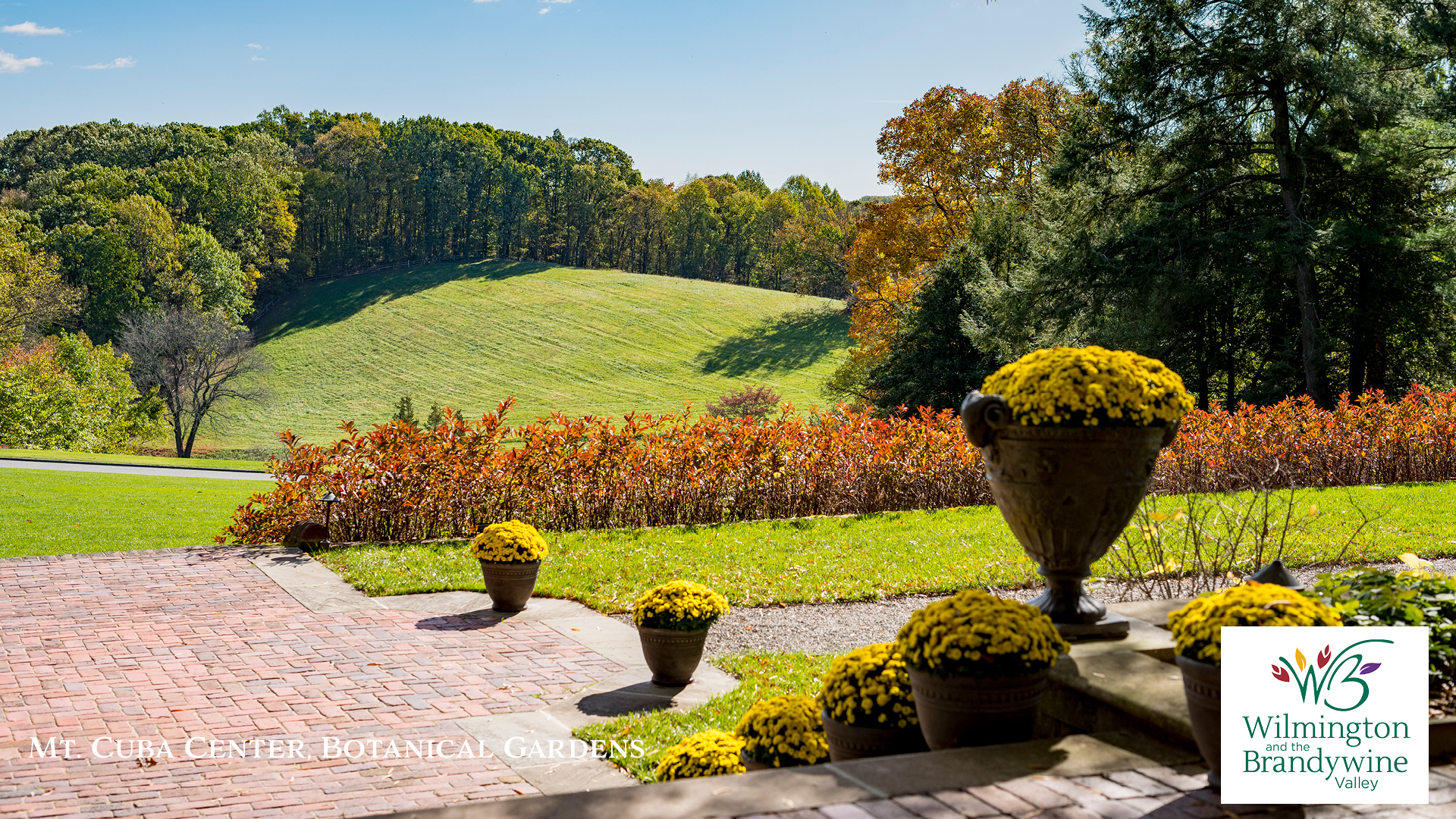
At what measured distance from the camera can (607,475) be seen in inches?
435

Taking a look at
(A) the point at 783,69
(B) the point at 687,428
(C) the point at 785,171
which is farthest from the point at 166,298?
(C) the point at 785,171

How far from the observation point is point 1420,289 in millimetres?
20562

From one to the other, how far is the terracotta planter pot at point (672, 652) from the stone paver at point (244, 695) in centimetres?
46

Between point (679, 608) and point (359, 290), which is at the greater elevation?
point (359, 290)

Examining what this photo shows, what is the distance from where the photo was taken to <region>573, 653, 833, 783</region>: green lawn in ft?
14.7

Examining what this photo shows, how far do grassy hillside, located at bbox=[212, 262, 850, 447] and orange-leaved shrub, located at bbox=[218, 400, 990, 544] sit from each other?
29.3m

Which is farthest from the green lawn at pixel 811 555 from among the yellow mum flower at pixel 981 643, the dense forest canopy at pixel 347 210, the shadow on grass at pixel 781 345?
the dense forest canopy at pixel 347 210

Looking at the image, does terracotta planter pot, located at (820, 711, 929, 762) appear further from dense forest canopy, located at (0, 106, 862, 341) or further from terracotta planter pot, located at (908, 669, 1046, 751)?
dense forest canopy, located at (0, 106, 862, 341)

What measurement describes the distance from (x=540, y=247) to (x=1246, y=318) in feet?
198

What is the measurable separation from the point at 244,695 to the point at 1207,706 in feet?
15.7

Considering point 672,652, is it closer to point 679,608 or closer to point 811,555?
point 679,608

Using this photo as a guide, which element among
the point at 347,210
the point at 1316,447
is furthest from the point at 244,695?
the point at 347,210

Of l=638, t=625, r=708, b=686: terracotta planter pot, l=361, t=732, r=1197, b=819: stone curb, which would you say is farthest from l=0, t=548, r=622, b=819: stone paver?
Answer: l=361, t=732, r=1197, b=819: stone curb

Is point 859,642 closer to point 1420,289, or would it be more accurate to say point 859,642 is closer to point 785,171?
point 1420,289
